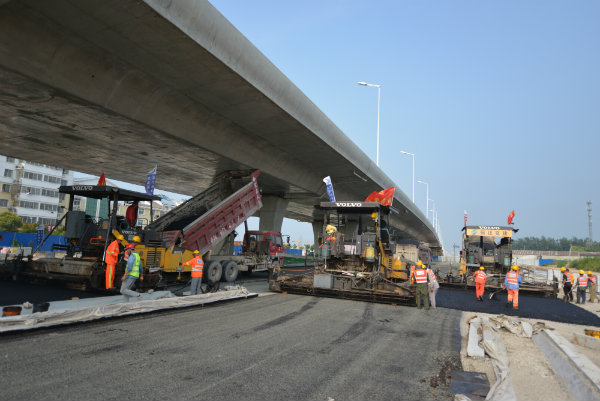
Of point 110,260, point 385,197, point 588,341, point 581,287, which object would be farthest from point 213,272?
point 581,287

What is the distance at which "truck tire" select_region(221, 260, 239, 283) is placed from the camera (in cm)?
1596

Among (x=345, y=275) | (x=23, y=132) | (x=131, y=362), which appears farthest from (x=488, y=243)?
(x=23, y=132)

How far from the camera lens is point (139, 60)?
10.1 m

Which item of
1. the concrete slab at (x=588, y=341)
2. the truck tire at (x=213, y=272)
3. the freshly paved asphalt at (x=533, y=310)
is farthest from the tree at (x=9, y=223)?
the concrete slab at (x=588, y=341)

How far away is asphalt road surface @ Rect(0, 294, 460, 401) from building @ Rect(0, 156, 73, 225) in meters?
64.0

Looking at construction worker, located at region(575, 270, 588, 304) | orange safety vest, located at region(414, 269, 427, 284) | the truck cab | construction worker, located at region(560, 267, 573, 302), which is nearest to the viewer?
orange safety vest, located at region(414, 269, 427, 284)

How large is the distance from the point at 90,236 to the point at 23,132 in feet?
21.2

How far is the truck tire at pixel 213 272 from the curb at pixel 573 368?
11.0 meters

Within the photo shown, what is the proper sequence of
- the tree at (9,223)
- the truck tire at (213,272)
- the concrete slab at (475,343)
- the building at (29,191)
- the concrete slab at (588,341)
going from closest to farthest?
the concrete slab at (475,343), the concrete slab at (588,341), the truck tire at (213,272), the tree at (9,223), the building at (29,191)

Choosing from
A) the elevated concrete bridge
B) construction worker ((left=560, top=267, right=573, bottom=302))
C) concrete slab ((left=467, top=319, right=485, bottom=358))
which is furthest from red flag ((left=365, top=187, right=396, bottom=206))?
construction worker ((left=560, top=267, right=573, bottom=302))

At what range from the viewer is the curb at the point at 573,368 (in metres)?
4.19

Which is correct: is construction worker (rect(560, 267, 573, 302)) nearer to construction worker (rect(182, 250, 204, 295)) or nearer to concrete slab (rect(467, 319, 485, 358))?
concrete slab (rect(467, 319, 485, 358))

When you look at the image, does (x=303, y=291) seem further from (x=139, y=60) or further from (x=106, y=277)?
(x=139, y=60)

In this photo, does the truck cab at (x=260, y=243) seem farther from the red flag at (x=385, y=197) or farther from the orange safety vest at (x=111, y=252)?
the orange safety vest at (x=111, y=252)
